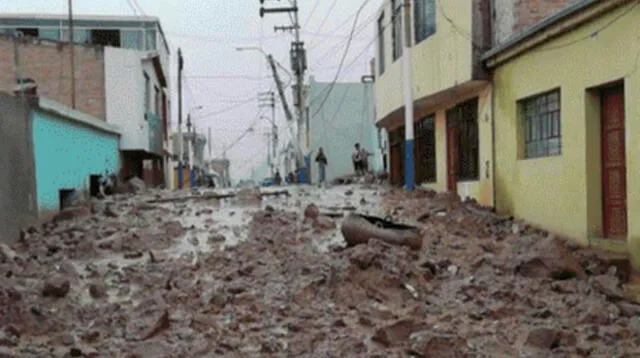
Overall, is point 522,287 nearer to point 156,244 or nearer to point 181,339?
point 181,339

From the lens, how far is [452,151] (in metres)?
15.1

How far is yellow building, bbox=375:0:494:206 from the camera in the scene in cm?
1247

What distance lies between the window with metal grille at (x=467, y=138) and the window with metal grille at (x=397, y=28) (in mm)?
3389

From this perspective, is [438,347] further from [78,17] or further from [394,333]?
[78,17]

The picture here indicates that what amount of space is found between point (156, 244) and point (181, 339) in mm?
4198

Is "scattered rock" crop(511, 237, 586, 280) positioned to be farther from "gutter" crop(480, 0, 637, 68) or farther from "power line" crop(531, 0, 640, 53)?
"gutter" crop(480, 0, 637, 68)

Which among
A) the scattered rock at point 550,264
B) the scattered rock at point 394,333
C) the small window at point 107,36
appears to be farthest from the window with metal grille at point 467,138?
the small window at point 107,36

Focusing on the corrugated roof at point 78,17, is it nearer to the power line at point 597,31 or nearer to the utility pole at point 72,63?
the utility pole at point 72,63

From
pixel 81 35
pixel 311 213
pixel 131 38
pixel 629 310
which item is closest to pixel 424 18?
pixel 311 213

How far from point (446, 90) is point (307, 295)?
7947mm

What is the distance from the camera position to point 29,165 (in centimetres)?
1020

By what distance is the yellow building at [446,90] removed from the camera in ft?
40.9

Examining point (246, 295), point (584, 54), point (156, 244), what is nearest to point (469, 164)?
point (584, 54)

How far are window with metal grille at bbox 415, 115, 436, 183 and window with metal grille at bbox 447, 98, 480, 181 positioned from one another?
1.80 meters
